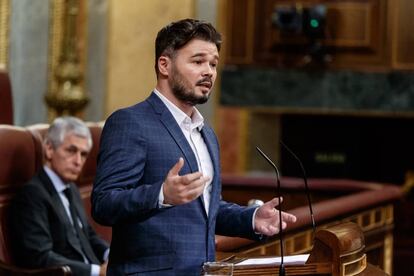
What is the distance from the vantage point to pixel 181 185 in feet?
7.22

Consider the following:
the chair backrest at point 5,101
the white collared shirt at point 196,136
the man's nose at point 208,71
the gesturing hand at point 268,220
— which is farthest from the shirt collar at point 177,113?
the chair backrest at point 5,101

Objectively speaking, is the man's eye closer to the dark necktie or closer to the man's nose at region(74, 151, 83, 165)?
the man's nose at region(74, 151, 83, 165)

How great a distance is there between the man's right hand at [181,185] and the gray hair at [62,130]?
1862 millimetres

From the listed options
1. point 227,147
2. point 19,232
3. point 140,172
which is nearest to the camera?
point 140,172

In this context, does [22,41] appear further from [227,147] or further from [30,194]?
[30,194]

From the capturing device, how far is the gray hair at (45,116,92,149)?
13.3 feet

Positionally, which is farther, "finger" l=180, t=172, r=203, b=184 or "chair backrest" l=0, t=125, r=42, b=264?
"chair backrest" l=0, t=125, r=42, b=264

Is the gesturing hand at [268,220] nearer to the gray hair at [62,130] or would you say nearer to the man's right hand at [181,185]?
the man's right hand at [181,185]

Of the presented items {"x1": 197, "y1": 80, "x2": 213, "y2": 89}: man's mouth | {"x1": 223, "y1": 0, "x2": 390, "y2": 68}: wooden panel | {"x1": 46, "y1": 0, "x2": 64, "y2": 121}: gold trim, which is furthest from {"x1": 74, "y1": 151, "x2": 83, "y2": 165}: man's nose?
{"x1": 223, "y1": 0, "x2": 390, "y2": 68}: wooden panel

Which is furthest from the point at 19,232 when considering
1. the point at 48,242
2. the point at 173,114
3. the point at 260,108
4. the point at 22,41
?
the point at 260,108

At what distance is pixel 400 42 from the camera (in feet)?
29.1

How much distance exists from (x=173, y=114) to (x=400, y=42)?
261 inches

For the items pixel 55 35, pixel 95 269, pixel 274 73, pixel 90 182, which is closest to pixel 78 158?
pixel 95 269

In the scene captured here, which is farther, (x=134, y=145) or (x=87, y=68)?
(x=87, y=68)
